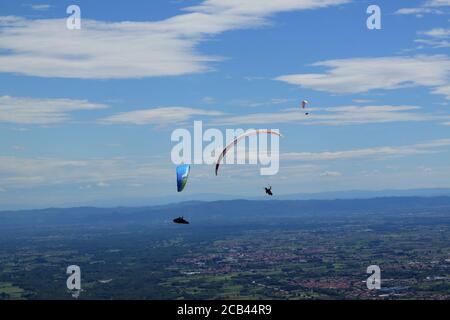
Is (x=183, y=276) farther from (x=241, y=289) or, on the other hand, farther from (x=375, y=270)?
(x=375, y=270)
